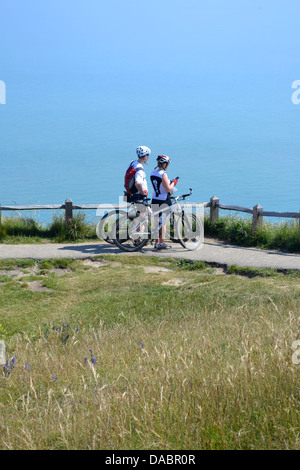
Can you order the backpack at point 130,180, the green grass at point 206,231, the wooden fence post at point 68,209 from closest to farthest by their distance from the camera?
the backpack at point 130,180 → the green grass at point 206,231 → the wooden fence post at point 68,209

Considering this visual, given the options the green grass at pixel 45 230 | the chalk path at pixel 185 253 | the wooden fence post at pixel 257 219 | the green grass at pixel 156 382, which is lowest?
the green grass at pixel 156 382

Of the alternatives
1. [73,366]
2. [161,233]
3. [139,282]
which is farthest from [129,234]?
[73,366]

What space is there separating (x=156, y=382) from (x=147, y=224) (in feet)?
29.1

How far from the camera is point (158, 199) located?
12719 mm

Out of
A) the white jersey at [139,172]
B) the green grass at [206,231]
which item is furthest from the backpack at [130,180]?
the green grass at [206,231]

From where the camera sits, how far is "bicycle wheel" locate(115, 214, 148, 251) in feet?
41.1

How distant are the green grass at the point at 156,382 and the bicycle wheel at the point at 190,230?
3858mm

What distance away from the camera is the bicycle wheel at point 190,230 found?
12.9m

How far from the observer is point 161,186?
1255 centimetres

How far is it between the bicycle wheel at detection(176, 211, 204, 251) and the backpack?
4.16 feet

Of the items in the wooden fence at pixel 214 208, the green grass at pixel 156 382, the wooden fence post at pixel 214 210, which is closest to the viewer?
the green grass at pixel 156 382

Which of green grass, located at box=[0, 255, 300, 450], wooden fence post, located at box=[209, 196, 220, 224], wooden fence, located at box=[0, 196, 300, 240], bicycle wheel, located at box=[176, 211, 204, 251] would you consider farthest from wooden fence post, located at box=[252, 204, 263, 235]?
green grass, located at box=[0, 255, 300, 450]

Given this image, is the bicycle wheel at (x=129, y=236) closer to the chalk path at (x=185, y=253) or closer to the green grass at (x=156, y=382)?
the chalk path at (x=185, y=253)
